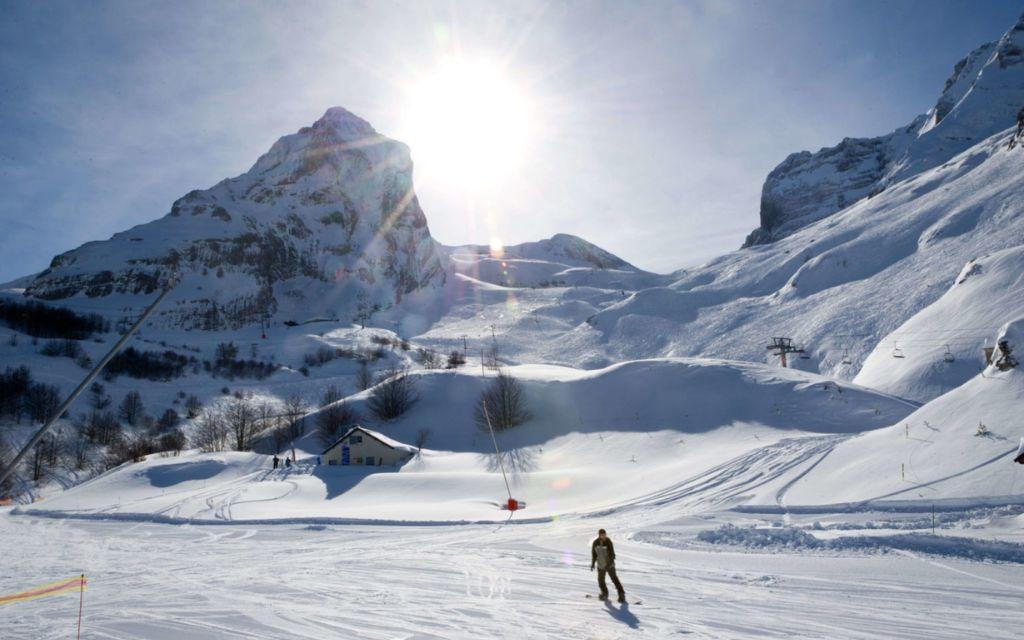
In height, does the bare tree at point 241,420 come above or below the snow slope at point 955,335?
below

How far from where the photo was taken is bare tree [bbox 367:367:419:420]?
60500 mm

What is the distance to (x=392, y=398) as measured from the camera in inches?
2403

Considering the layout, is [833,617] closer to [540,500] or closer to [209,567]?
[209,567]

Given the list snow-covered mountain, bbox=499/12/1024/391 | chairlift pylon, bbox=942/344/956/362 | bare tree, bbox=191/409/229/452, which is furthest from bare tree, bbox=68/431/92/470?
chairlift pylon, bbox=942/344/956/362

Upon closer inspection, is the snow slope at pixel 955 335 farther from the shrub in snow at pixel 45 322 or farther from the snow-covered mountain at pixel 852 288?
the shrub in snow at pixel 45 322

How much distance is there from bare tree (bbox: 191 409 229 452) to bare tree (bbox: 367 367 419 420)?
20760 millimetres

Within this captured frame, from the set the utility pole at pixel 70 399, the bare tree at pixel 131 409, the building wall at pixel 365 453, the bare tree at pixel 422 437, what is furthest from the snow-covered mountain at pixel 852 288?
the bare tree at pixel 131 409

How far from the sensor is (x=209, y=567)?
17.4 m

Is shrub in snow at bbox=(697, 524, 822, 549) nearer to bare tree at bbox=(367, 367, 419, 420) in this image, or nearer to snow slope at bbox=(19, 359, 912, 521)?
snow slope at bbox=(19, 359, 912, 521)

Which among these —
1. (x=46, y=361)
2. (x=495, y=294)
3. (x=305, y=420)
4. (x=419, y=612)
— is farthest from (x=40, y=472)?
(x=495, y=294)

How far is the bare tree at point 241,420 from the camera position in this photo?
63.3 meters

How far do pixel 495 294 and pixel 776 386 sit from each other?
451ft

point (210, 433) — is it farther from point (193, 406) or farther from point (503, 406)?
point (503, 406)

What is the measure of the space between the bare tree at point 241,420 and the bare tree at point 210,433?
1.09 meters
